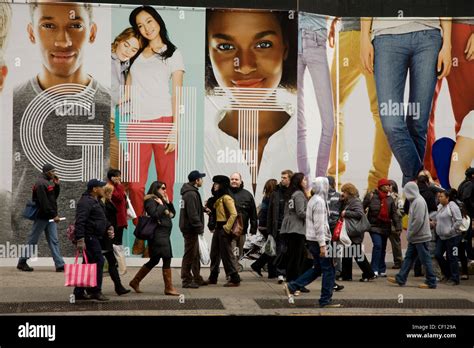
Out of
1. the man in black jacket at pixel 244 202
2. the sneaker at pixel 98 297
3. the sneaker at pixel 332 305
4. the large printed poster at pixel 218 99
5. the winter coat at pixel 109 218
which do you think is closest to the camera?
the sneaker at pixel 332 305

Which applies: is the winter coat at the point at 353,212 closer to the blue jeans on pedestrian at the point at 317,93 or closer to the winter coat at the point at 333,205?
the winter coat at the point at 333,205

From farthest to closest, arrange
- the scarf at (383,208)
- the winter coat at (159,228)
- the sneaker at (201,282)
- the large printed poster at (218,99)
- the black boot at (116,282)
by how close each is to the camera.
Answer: the large printed poster at (218,99), the scarf at (383,208), the sneaker at (201,282), the black boot at (116,282), the winter coat at (159,228)

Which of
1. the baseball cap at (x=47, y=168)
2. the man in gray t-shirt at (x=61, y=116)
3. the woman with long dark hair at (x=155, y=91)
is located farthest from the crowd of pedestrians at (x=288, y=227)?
the woman with long dark hair at (x=155, y=91)

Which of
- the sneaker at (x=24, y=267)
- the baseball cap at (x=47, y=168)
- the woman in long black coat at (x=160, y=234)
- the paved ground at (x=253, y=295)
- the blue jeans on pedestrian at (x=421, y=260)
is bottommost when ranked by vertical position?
the paved ground at (x=253, y=295)

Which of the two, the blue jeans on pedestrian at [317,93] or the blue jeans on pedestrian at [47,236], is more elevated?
the blue jeans on pedestrian at [317,93]

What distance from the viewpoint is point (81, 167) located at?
17203mm

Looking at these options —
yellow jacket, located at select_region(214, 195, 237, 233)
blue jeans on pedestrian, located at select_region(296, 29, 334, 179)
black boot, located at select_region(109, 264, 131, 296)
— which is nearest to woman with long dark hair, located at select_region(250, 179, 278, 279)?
blue jeans on pedestrian, located at select_region(296, 29, 334, 179)

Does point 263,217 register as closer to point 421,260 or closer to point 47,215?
point 421,260

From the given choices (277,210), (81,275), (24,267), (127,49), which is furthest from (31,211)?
(277,210)

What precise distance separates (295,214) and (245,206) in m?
1.59

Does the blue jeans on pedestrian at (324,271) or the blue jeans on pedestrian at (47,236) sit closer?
the blue jeans on pedestrian at (324,271)

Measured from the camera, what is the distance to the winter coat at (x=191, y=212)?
14695 millimetres

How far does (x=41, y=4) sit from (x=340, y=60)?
5.86 metres

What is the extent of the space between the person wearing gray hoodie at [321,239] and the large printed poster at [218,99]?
4316 mm
